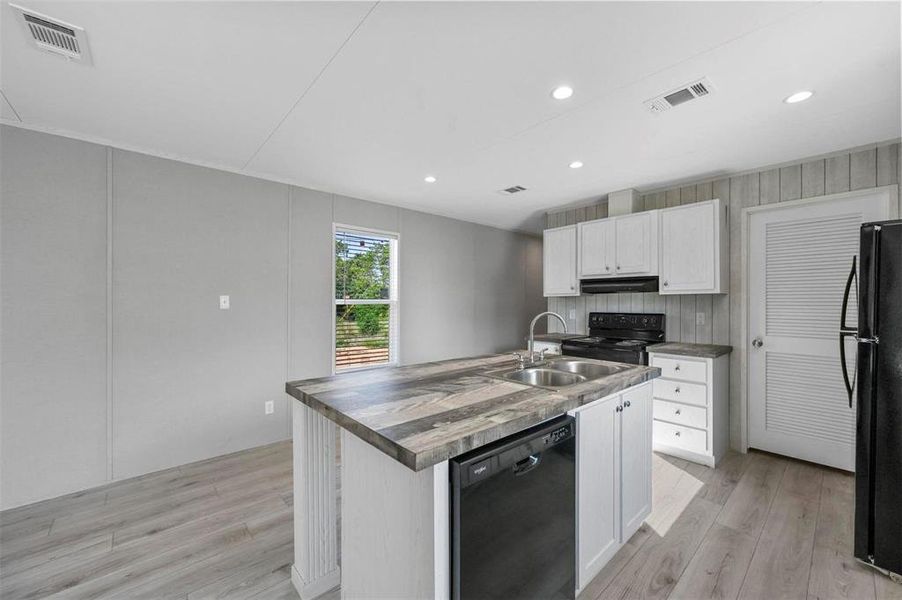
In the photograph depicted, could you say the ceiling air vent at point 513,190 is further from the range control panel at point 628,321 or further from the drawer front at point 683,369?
the drawer front at point 683,369

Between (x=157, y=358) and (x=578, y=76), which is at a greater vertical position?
(x=578, y=76)

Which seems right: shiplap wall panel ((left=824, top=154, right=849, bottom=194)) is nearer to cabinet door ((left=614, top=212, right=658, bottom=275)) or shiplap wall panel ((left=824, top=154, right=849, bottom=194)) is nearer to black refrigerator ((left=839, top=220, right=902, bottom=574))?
cabinet door ((left=614, top=212, right=658, bottom=275))

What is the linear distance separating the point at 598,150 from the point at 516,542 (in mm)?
2656

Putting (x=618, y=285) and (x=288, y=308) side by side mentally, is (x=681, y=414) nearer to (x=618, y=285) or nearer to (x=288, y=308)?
(x=618, y=285)

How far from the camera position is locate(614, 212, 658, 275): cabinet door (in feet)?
11.4

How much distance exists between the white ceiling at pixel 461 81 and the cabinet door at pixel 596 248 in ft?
2.71

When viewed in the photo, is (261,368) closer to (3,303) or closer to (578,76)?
(3,303)

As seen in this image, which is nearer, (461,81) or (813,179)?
(461,81)

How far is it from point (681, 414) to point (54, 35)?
4472 mm

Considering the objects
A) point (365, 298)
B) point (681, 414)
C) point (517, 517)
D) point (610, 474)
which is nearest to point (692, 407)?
point (681, 414)

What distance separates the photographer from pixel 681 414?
304 centimetres

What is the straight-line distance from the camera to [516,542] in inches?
49.1

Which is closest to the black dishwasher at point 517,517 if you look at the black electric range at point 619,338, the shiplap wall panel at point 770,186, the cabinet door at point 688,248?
the black electric range at point 619,338

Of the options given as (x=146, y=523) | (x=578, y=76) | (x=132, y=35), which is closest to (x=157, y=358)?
(x=146, y=523)
